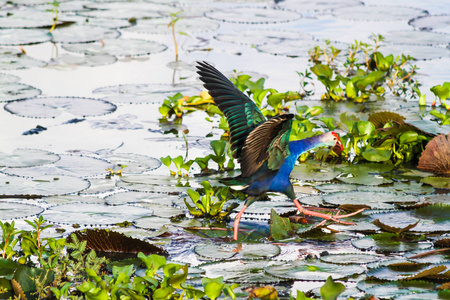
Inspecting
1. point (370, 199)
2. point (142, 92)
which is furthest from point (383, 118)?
point (142, 92)

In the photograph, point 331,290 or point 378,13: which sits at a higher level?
point 378,13

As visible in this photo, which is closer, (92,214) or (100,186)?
(92,214)

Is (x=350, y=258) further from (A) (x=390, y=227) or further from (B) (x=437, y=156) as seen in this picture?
(B) (x=437, y=156)

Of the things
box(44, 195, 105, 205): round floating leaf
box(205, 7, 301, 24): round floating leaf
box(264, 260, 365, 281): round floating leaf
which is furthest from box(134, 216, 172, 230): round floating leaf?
box(205, 7, 301, 24): round floating leaf

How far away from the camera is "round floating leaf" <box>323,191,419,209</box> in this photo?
4.22 m

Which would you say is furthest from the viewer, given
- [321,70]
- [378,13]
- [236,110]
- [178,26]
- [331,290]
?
[378,13]

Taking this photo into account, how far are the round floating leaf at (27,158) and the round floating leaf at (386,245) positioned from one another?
2153 millimetres

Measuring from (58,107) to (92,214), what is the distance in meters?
2.21

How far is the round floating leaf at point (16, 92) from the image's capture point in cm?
620

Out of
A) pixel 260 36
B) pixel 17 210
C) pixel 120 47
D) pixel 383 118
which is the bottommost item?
pixel 17 210

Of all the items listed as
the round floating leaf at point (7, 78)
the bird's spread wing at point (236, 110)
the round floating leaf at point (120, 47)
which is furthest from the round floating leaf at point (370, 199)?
the round floating leaf at point (120, 47)

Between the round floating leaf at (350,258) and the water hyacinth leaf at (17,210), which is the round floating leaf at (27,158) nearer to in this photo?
the water hyacinth leaf at (17,210)

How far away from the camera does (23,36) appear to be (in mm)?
8156

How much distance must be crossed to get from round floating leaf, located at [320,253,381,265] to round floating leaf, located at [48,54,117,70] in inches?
171
